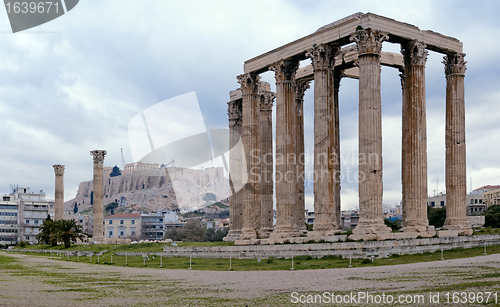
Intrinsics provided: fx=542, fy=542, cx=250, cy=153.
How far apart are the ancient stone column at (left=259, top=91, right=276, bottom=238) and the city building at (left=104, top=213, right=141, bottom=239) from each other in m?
144

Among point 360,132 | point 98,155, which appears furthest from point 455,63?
point 98,155

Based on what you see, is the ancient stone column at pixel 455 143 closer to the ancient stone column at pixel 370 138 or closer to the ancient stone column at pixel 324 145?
the ancient stone column at pixel 370 138

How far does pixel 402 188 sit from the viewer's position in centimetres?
4050

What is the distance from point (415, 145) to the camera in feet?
126

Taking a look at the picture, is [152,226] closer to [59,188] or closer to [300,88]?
[59,188]

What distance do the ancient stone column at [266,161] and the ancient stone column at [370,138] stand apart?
14347 mm

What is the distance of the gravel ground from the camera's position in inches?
643

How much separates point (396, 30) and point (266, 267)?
62.7 ft

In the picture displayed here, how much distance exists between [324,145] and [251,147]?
1034 cm

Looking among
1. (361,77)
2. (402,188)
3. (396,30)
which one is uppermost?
(396,30)

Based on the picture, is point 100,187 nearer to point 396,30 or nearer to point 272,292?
point 396,30

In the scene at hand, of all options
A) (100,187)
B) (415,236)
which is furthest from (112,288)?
(100,187)

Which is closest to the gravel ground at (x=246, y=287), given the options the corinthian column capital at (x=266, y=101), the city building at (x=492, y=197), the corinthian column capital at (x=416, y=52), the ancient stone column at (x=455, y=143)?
the ancient stone column at (x=455, y=143)

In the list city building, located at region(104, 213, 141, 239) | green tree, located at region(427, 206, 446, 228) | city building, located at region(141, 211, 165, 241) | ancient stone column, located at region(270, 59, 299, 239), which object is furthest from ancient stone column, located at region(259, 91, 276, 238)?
city building, located at region(104, 213, 141, 239)
